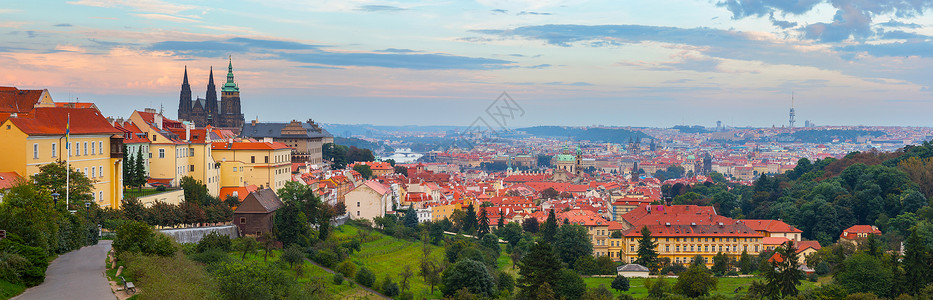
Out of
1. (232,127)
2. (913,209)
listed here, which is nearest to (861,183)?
(913,209)

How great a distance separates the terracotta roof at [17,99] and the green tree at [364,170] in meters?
54.5

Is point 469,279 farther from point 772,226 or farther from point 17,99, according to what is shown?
point 772,226

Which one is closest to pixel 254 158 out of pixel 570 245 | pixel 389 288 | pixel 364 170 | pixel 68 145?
pixel 389 288

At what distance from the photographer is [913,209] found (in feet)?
251

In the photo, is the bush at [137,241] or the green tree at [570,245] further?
the green tree at [570,245]

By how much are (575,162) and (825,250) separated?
422ft

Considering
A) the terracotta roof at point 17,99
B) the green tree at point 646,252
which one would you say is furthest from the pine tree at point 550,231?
the terracotta roof at point 17,99

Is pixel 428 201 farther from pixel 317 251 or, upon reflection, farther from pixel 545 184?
pixel 545 184

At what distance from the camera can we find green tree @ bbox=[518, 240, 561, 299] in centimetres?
4581

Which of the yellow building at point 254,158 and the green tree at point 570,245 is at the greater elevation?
the yellow building at point 254,158

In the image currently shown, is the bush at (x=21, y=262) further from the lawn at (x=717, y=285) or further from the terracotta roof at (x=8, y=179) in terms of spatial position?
the lawn at (x=717, y=285)

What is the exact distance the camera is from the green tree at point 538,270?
45.8m

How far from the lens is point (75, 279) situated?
25250mm

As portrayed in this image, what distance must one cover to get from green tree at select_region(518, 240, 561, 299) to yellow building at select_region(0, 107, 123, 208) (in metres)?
20.2
